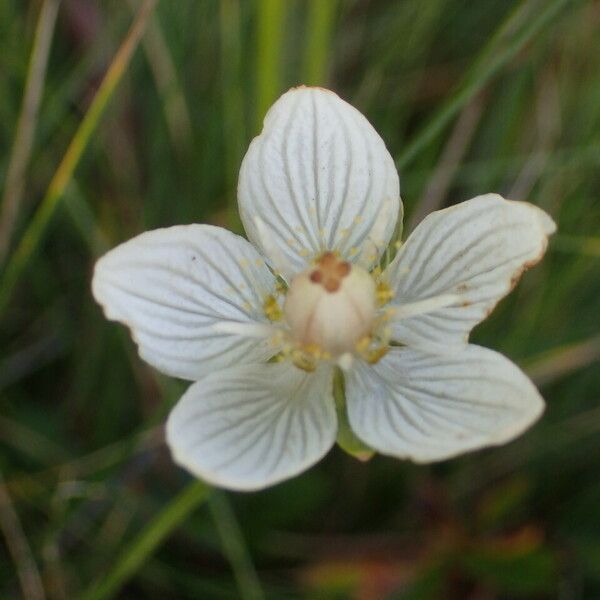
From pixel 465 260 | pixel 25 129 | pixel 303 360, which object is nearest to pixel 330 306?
pixel 303 360

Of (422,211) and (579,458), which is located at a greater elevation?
(422,211)

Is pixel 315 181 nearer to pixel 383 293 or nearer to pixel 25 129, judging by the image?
pixel 383 293

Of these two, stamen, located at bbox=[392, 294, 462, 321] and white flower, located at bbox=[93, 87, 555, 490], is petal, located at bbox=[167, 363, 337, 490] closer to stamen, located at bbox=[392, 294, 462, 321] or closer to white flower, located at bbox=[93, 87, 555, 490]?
white flower, located at bbox=[93, 87, 555, 490]

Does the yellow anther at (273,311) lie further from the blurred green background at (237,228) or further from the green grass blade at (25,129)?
the green grass blade at (25,129)

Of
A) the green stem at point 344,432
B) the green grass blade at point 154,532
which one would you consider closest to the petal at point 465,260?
the green stem at point 344,432

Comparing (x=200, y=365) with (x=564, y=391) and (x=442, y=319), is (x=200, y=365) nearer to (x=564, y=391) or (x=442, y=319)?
(x=442, y=319)

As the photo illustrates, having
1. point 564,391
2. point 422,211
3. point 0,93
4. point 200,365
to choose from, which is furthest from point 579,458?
point 0,93
